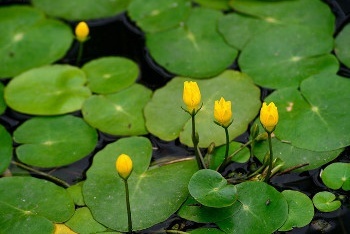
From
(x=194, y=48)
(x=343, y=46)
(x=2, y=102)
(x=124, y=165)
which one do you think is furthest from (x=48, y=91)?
(x=343, y=46)

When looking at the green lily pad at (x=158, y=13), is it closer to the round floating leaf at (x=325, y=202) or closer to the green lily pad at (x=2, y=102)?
the green lily pad at (x=2, y=102)

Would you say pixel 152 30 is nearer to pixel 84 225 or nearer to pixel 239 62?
pixel 239 62

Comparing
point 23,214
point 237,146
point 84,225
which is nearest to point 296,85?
point 237,146

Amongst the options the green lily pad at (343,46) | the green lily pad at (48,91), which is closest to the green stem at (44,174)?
the green lily pad at (48,91)

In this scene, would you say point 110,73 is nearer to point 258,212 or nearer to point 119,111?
point 119,111

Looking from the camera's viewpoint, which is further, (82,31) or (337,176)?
(82,31)

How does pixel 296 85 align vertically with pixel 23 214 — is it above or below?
above
